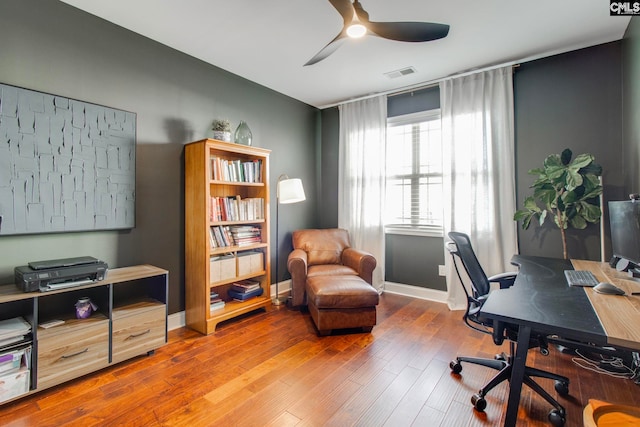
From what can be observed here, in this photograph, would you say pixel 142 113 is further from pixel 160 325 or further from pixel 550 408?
pixel 550 408

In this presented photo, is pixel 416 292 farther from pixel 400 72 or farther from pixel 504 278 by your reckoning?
pixel 400 72

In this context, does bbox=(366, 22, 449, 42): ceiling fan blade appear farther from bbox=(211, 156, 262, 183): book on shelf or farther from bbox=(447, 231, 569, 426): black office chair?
bbox=(211, 156, 262, 183): book on shelf

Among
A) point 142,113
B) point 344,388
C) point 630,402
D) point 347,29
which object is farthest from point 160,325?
point 630,402

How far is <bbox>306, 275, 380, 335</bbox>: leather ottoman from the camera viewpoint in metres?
2.67

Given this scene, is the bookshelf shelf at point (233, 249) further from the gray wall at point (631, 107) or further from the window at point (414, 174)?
the gray wall at point (631, 107)

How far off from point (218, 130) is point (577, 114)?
339cm

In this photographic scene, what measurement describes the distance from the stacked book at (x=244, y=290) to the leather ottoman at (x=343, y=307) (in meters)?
0.78

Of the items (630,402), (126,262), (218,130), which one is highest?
(218,130)

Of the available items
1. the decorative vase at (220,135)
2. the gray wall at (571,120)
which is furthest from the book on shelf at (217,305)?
the gray wall at (571,120)

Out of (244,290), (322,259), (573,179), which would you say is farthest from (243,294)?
(573,179)

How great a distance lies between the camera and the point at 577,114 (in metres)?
2.83

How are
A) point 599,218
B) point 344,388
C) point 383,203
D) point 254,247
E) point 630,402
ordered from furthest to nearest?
point 383,203, point 254,247, point 599,218, point 344,388, point 630,402

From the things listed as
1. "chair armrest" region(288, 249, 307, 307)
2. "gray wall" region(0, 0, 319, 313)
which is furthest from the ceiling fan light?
"chair armrest" region(288, 249, 307, 307)

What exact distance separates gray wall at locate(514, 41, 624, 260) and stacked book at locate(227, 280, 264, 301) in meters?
2.79
